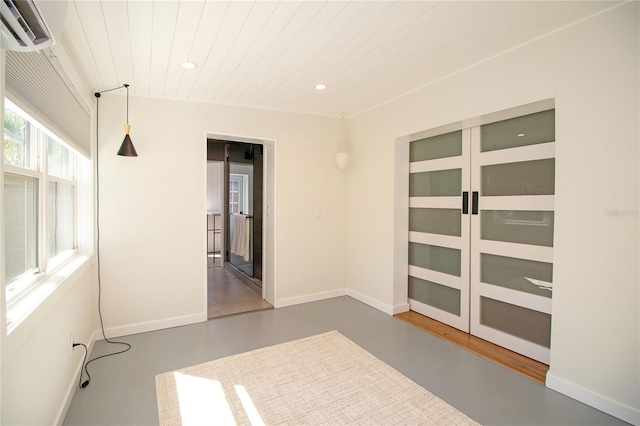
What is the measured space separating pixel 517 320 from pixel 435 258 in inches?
38.9

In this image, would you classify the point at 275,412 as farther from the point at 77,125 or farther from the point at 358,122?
the point at 358,122

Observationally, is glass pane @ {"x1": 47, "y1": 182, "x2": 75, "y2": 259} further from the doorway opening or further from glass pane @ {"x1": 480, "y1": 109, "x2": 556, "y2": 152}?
glass pane @ {"x1": 480, "y1": 109, "x2": 556, "y2": 152}

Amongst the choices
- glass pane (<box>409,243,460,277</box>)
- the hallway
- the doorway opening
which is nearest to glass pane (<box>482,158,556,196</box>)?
glass pane (<box>409,243,460,277</box>)

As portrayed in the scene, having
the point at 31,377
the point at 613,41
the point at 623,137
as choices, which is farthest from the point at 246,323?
the point at 613,41

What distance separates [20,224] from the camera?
1.75m

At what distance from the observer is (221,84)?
10.2 ft

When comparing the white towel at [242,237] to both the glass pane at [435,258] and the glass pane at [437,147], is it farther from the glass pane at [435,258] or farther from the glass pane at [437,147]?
the glass pane at [437,147]

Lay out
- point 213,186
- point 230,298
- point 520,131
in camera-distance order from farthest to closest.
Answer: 1. point 213,186
2. point 230,298
3. point 520,131

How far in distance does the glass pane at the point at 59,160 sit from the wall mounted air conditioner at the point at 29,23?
136 cm

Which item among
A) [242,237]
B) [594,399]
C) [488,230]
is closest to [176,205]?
[242,237]

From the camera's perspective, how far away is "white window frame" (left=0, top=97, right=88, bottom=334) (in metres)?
1.49

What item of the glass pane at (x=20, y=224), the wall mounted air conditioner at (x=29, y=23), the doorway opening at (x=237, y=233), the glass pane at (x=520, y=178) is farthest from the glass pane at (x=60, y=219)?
the glass pane at (x=520, y=178)

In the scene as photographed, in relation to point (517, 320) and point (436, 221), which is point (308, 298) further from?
point (517, 320)

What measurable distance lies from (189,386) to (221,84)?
2.56 m
